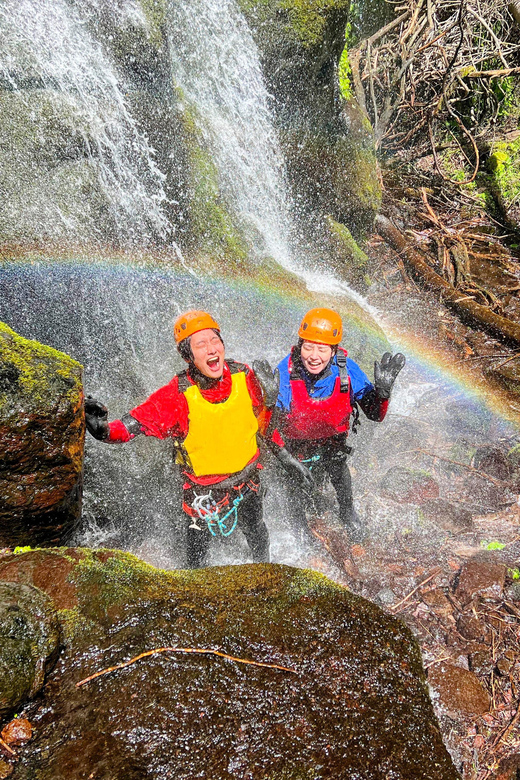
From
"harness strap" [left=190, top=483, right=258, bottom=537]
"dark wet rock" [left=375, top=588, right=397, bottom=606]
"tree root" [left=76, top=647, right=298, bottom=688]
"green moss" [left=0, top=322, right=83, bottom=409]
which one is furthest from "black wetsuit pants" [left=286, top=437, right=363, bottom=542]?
"tree root" [left=76, top=647, right=298, bottom=688]

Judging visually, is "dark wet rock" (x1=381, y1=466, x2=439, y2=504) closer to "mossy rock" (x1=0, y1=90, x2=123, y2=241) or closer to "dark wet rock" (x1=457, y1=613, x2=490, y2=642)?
"dark wet rock" (x1=457, y1=613, x2=490, y2=642)

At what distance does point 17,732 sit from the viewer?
129cm

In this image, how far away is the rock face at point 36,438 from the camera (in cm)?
208

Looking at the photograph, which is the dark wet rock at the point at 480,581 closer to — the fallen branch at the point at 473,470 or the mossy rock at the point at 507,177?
the fallen branch at the point at 473,470

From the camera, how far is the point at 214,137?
22.1 ft

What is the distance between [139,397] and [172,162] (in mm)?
3306

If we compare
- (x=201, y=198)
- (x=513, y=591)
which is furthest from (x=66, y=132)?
(x=513, y=591)

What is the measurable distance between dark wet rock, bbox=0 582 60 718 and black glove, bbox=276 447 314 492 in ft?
7.99

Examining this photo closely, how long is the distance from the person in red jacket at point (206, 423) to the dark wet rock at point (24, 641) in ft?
4.72

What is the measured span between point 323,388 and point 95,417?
189 centimetres

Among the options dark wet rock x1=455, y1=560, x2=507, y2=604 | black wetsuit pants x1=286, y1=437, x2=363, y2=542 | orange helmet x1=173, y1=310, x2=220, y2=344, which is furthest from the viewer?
black wetsuit pants x1=286, y1=437, x2=363, y2=542

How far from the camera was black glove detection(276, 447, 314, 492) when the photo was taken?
3854 mm

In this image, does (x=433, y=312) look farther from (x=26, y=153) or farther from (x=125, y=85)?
(x=26, y=153)

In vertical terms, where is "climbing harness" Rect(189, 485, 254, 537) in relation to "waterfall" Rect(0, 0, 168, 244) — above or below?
below
